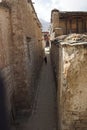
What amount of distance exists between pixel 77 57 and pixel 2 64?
3.55m

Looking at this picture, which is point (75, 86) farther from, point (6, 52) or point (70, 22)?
point (70, 22)

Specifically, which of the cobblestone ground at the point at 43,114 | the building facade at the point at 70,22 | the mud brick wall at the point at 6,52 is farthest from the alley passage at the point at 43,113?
the building facade at the point at 70,22

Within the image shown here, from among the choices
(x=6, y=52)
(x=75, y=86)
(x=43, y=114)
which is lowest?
(x=43, y=114)

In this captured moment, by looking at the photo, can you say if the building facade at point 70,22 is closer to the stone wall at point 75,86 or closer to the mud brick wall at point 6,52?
the mud brick wall at point 6,52

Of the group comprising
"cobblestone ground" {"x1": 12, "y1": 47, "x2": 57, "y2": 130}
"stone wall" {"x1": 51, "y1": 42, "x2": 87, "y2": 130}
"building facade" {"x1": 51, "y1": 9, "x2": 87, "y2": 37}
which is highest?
"building facade" {"x1": 51, "y1": 9, "x2": 87, "y2": 37}

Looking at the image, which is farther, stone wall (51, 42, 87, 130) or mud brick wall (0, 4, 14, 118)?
mud brick wall (0, 4, 14, 118)

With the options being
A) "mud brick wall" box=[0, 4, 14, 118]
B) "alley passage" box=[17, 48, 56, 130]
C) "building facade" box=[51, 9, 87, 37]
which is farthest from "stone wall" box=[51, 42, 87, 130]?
"building facade" box=[51, 9, 87, 37]

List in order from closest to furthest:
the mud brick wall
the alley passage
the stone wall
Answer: the stone wall
the mud brick wall
the alley passage

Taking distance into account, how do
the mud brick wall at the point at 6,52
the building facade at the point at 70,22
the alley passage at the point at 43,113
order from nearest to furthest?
the mud brick wall at the point at 6,52 < the alley passage at the point at 43,113 < the building facade at the point at 70,22

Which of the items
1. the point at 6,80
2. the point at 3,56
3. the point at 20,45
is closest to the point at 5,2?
the point at 20,45

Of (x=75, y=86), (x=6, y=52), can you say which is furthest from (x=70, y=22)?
(x=75, y=86)

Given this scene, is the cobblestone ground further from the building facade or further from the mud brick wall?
the building facade

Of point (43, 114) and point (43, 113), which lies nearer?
point (43, 114)

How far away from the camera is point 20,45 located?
9703 millimetres
